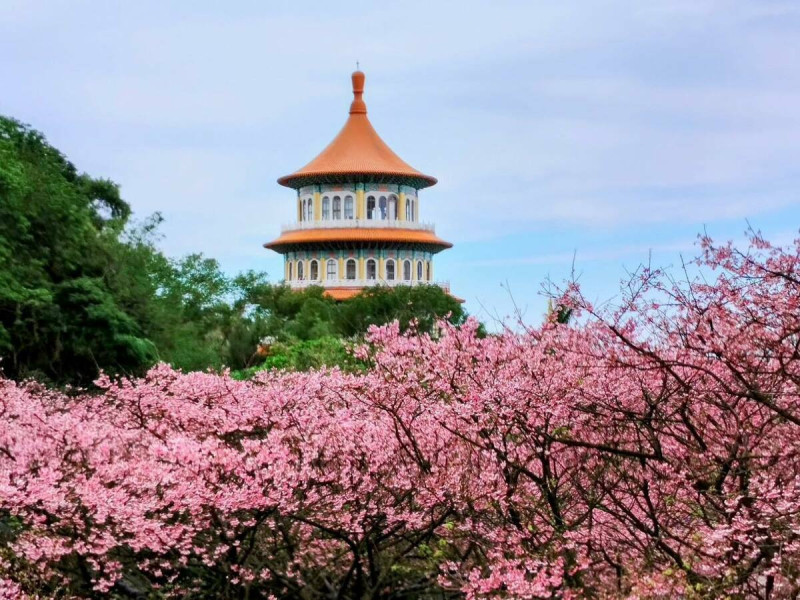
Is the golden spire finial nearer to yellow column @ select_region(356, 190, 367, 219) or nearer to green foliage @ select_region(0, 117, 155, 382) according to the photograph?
yellow column @ select_region(356, 190, 367, 219)

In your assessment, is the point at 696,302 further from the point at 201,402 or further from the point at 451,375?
the point at 201,402

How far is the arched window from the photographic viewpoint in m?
77.5

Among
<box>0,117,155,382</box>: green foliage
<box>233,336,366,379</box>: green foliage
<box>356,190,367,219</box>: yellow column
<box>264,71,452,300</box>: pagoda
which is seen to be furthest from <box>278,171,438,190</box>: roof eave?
<box>0,117,155,382</box>: green foliage

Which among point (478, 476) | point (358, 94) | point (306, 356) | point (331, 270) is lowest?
point (478, 476)

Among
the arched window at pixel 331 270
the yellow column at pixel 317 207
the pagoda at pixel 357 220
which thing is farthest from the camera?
the yellow column at pixel 317 207

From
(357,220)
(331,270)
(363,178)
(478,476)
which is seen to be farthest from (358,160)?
(478,476)

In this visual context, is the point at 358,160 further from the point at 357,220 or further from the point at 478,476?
the point at 478,476

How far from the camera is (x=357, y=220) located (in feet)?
251

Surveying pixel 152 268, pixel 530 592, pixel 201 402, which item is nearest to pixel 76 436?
pixel 201 402

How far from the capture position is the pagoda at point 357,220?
7569 cm

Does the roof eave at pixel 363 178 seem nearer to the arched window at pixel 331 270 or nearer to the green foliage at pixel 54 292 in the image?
the arched window at pixel 331 270

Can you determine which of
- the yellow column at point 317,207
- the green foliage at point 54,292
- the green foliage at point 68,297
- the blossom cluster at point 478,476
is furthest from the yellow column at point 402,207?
the blossom cluster at point 478,476

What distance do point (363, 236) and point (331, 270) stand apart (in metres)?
3.86

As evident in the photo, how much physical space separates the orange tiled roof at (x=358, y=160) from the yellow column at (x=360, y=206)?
1.23 metres
